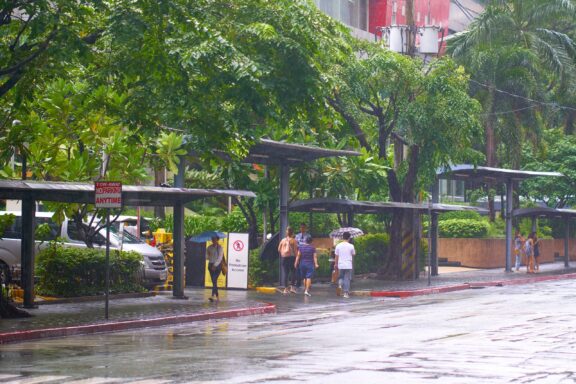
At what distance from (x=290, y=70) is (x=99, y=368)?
30.3ft

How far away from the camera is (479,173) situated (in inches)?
1610

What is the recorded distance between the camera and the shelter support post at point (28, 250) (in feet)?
75.8

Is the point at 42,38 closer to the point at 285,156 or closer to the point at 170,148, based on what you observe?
the point at 170,148

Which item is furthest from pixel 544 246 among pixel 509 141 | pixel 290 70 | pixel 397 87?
pixel 290 70

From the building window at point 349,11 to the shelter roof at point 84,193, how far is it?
31.8 metres

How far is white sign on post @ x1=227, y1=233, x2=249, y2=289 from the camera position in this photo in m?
31.0

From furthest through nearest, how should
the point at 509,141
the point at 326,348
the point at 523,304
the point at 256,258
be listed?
the point at 509,141
the point at 256,258
the point at 523,304
the point at 326,348

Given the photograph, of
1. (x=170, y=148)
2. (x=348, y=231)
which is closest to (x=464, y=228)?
(x=348, y=231)

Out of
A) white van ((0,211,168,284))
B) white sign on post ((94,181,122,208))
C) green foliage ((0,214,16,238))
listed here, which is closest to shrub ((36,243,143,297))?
white van ((0,211,168,284))

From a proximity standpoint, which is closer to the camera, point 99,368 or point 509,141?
point 99,368

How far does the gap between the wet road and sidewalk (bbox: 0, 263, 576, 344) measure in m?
0.71

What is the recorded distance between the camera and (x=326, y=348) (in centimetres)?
1554

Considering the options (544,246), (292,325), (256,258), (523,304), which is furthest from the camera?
(544,246)

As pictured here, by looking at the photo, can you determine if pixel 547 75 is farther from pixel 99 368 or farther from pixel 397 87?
pixel 99 368
